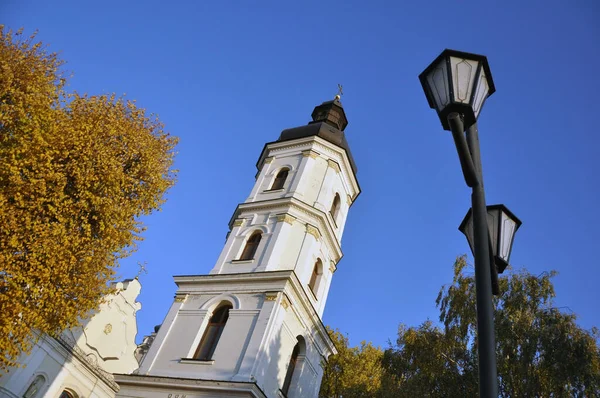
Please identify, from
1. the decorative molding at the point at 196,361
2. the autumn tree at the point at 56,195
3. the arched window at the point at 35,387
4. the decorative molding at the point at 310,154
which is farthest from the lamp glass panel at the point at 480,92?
the arched window at the point at 35,387

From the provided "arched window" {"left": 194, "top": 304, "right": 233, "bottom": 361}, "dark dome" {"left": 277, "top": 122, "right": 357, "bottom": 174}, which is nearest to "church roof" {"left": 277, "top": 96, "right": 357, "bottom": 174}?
"dark dome" {"left": 277, "top": 122, "right": 357, "bottom": 174}

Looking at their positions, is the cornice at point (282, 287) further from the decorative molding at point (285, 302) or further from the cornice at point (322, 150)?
the cornice at point (322, 150)

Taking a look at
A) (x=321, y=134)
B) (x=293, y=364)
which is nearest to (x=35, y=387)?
(x=293, y=364)

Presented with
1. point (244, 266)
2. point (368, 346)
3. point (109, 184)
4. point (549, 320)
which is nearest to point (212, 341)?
point (244, 266)

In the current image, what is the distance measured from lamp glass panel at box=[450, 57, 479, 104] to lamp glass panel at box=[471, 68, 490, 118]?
3.0 inches

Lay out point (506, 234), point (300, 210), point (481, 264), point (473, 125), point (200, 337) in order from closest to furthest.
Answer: point (481, 264) → point (506, 234) → point (473, 125) → point (200, 337) → point (300, 210)

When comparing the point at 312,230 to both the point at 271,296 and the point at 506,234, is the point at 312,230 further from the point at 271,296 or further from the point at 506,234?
the point at 506,234

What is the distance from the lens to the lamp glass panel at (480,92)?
14.1 ft

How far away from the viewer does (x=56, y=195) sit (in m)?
13.2

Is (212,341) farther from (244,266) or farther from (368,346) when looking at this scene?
(368,346)

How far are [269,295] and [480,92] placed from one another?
50.2 feet

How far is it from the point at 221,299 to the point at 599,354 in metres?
14.0

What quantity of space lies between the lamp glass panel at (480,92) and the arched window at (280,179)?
19.6m

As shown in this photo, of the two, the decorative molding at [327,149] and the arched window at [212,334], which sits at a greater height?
the decorative molding at [327,149]
